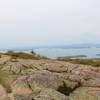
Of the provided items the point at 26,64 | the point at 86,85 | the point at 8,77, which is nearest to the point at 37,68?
the point at 26,64

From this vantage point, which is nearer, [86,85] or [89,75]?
[86,85]

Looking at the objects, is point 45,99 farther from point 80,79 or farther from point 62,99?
point 80,79

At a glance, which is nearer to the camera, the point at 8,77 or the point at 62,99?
the point at 62,99

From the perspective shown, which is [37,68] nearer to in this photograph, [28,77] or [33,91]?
[28,77]

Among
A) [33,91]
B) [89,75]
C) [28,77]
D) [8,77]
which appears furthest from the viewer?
[89,75]

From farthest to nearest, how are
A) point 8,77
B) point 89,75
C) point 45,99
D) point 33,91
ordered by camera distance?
point 89,75, point 8,77, point 33,91, point 45,99

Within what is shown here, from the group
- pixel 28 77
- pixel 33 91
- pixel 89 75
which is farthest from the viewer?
pixel 89 75

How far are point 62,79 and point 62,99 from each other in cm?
440

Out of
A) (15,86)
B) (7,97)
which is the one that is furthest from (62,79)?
(7,97)

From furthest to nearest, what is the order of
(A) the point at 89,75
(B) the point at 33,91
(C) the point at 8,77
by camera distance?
(A) the point at 89,75
(C) the point at 8,77
(B) the point at 33,91

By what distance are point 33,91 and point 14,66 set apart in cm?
744

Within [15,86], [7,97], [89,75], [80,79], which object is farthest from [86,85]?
[7,97]

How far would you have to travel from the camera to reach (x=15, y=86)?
72.4ft

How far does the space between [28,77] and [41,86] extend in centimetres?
195
